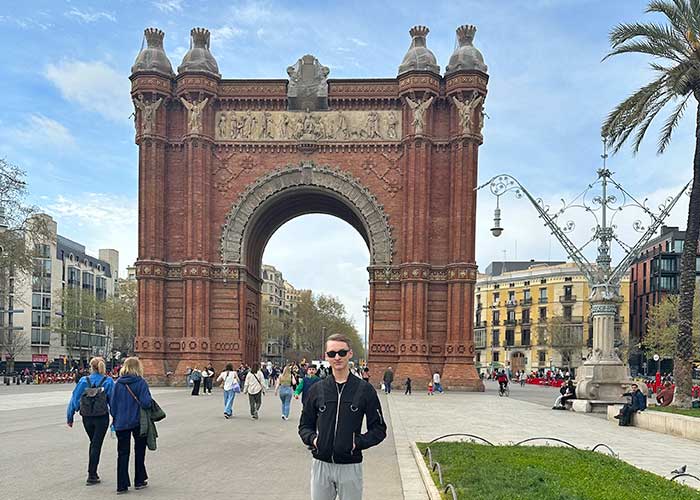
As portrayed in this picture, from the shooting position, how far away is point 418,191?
3819 cm

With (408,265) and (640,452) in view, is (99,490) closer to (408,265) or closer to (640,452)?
(640,452)

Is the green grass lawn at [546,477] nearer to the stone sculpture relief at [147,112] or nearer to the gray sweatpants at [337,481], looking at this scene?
the gray sweatpants at [337,481]

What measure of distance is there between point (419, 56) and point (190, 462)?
31.2 m

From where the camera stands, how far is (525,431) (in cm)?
1759

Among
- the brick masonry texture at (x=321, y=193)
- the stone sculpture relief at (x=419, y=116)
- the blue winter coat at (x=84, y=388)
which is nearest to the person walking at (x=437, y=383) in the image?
the brick masonry texture at (x=321, y=193)

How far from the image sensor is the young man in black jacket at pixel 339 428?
5262 millimetres

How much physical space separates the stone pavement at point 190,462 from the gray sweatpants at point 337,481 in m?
3.91

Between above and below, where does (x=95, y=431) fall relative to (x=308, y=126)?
below

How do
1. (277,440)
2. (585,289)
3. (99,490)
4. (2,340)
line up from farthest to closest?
(585,289), (2,340), (277,440), (99,490)

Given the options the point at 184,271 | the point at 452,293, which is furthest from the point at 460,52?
the point at 184,271

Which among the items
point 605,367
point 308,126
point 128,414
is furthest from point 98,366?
→ point 308,126

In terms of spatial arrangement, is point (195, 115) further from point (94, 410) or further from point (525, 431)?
point (94, 410)

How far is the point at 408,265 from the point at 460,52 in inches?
474

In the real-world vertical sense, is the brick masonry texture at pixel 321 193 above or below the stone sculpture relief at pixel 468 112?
below
